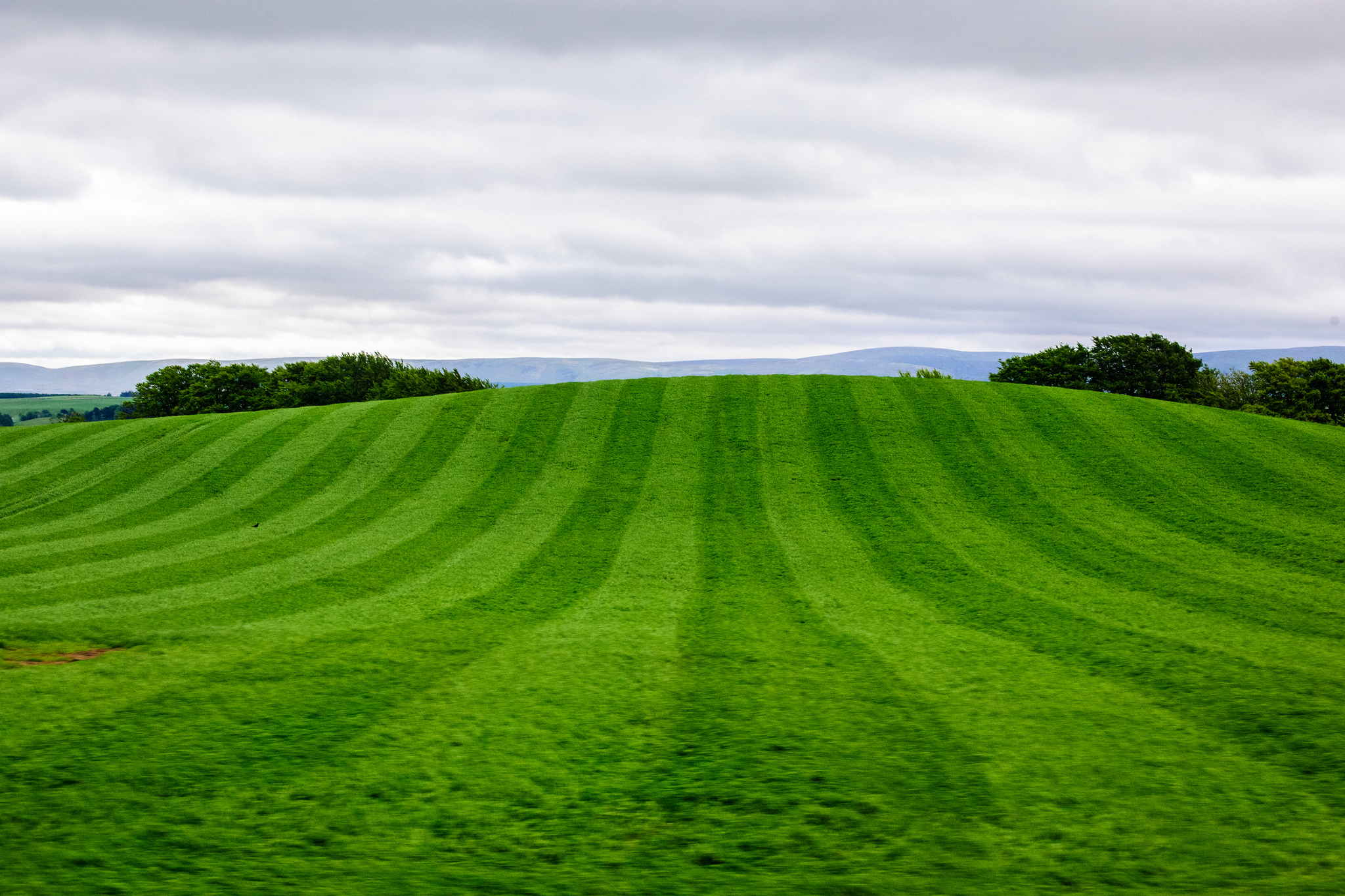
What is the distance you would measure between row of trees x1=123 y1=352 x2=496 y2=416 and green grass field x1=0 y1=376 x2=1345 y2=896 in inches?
1653

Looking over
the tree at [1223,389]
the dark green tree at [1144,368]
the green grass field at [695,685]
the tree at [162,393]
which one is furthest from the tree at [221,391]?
the tree at [1223,389]

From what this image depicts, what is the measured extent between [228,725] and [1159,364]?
2586 inches

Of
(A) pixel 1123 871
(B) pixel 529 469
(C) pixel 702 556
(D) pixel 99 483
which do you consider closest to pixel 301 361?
(D) pixel 99 483

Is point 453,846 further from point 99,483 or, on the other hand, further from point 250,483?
point 99,483

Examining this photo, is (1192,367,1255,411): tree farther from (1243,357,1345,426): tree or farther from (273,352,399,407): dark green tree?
(273,352,399,407): dark green tree

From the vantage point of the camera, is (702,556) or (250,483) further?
(250,483)

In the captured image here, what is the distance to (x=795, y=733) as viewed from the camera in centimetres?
658

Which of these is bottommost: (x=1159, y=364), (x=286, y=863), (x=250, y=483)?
(x=286, y=863)

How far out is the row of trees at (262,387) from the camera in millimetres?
61438

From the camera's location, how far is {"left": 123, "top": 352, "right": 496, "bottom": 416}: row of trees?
61.4 m

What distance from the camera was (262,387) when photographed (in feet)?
210

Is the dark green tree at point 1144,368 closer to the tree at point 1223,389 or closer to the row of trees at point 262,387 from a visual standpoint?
the tree at point 1223,389

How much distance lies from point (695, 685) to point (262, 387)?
2578 inches

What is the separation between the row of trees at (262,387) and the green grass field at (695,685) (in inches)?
1653
